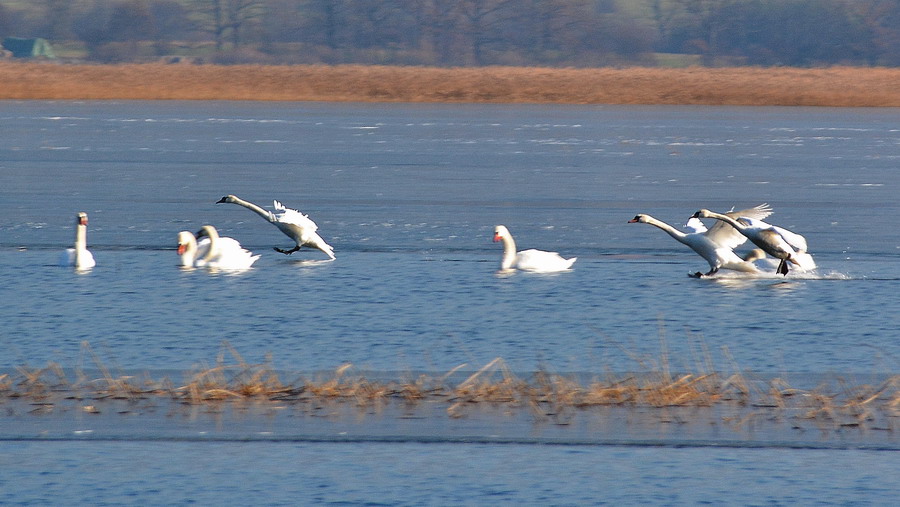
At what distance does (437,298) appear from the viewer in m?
10.2

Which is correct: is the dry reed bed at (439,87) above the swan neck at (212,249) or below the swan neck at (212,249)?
above

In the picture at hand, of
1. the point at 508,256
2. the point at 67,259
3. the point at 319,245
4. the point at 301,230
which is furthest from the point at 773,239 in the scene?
the point at 67,259

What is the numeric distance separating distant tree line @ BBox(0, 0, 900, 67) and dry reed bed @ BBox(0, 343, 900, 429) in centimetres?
7913

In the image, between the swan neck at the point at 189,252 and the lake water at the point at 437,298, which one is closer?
the lake water at the point at 437,298

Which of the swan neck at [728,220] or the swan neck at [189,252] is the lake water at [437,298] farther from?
the swan neck at [728,220]

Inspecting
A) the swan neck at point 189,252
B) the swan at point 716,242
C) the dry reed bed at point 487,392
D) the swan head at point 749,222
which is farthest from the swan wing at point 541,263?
the dry reed bed at point 487,392

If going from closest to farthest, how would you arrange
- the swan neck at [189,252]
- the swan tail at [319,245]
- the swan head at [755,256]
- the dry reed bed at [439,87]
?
the swan neck at [189,252] < the swan head at [755,256] < the swan tail at [319,245] < the dry reed bed at [439,87]

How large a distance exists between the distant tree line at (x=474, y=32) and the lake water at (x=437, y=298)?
6291 cm

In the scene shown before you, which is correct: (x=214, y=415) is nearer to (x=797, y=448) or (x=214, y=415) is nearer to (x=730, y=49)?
(x=797, y=448)

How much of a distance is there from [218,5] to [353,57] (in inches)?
542

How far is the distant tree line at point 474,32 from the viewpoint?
88875mm

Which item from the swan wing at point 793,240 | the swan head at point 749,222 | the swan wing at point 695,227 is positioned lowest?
the swan wing at point 793,240

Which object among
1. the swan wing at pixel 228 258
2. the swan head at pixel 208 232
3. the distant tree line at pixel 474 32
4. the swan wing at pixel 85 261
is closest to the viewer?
the swan wing at pixel 85 261

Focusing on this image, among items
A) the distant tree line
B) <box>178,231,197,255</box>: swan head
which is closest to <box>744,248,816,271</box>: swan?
<box>178,231,197,255</box>: swan head
